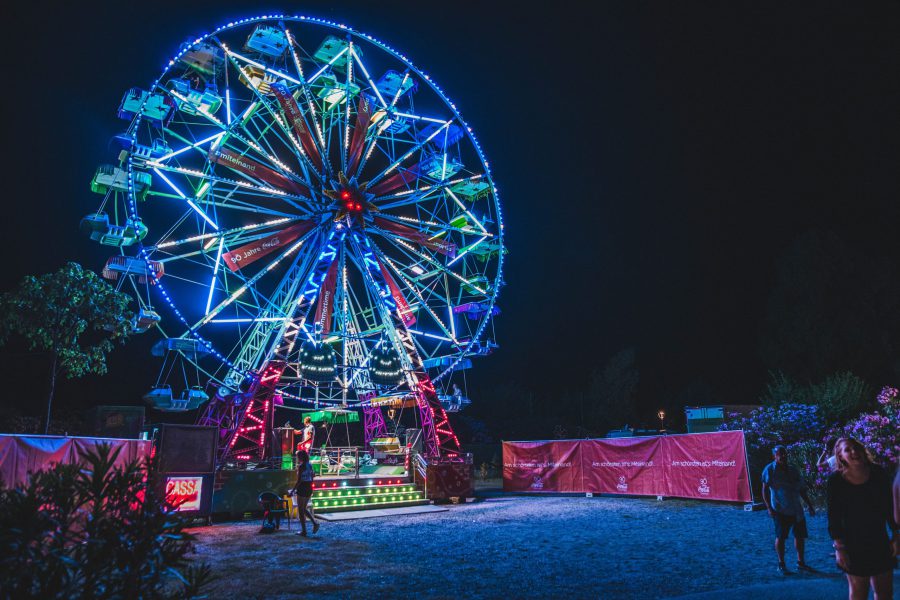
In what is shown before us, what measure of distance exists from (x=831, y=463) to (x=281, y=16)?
771 inches

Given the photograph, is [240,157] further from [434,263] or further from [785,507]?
[785,507]

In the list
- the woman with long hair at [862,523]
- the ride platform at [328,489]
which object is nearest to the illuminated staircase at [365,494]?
the ride platform at [328,489]

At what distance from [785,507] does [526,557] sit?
3709 mm

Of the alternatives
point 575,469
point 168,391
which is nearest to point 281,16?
point 168,391

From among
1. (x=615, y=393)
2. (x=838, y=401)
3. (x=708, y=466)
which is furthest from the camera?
(x=615, y=393)

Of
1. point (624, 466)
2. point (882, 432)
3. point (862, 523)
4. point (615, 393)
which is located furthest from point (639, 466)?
point (615, 393)

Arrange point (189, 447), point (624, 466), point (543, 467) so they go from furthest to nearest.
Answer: point (543, 467) → point (624, 466) → point (189, 447)

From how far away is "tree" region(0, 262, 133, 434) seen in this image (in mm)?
19625

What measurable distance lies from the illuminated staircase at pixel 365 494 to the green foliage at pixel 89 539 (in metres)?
14.0

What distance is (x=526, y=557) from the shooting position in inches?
356

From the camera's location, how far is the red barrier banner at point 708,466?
50.8ft

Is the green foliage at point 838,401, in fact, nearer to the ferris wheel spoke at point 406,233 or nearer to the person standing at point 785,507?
the person standing at point 785,507

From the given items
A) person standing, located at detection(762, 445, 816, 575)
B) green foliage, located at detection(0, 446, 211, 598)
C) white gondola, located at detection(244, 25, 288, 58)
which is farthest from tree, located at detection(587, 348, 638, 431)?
green foliage, located at detection(0, 446, 211, 598)

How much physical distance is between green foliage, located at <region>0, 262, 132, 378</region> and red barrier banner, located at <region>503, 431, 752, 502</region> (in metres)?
15.7
